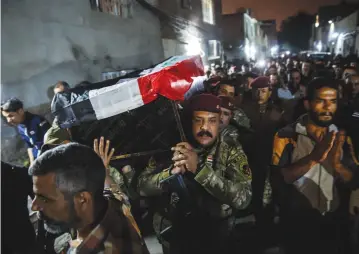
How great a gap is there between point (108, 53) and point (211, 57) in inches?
542

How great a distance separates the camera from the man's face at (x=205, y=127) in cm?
298

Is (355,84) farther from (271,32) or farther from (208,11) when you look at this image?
(271,32)

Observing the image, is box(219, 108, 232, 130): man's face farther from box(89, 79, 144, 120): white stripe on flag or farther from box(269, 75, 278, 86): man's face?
box(269, 75, 278, 86): man's face

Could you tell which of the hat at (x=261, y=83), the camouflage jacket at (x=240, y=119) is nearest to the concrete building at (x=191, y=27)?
the hat at (x=261, y=83)

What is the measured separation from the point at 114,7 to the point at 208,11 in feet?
47.5

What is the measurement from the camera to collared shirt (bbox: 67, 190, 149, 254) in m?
1.87

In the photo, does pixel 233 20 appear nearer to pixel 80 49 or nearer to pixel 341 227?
pixel 80 49

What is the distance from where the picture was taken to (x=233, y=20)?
41625mm

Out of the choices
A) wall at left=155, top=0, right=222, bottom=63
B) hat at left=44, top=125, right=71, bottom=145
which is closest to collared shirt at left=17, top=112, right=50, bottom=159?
hat at left=44, top=125, right=71, bottom=145

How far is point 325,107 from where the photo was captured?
3.14 m

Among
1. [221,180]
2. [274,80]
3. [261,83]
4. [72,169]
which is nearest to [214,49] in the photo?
[274,80]

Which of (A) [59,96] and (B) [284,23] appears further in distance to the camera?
(B) [284,23]

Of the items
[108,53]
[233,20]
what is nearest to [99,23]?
[108,53]

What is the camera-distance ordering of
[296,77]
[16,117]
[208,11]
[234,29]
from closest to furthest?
1. [16,117]
2. [296,77]
3. [208,11]
4. [234,29]
